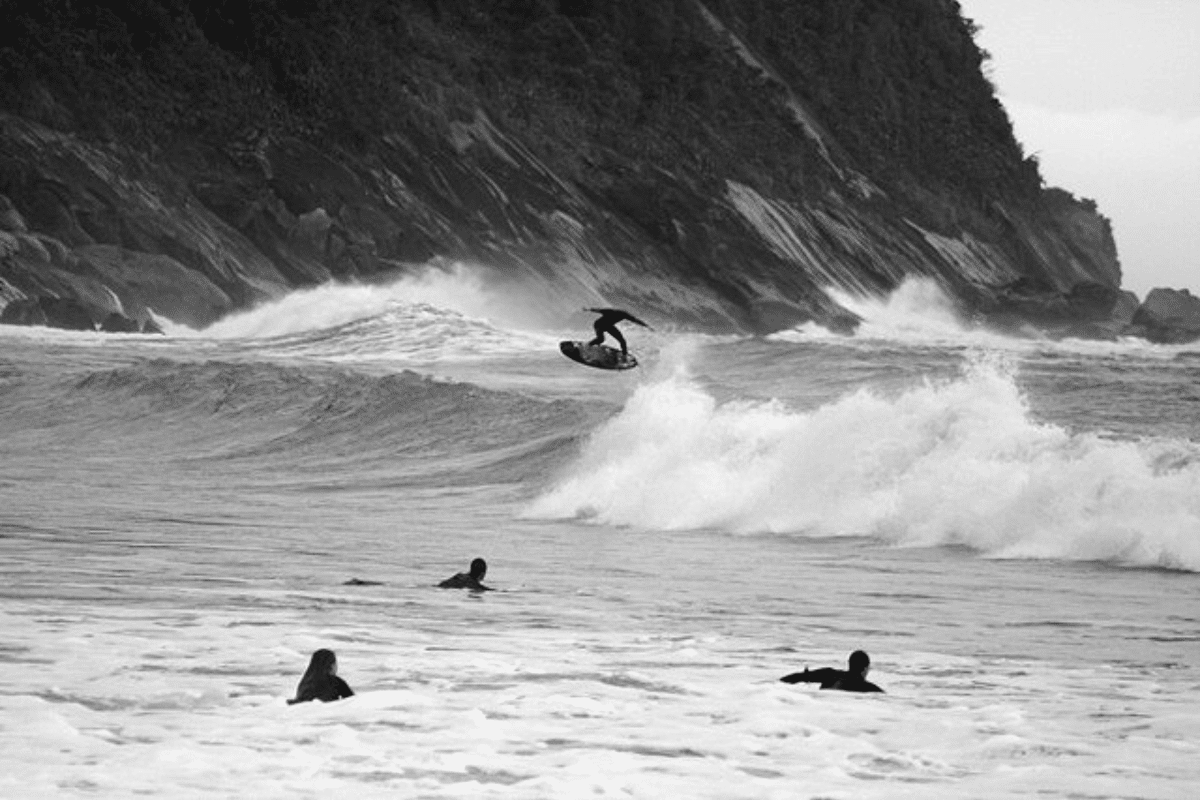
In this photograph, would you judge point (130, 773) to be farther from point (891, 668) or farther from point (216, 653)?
point (891, 668)

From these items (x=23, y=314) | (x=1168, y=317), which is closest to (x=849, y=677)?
(x=23, y=314)

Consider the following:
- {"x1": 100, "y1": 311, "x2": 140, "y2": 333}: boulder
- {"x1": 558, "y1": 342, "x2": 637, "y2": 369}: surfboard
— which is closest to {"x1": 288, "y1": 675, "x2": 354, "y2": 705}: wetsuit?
{"x1": 558, "y1": 342, "x2": 637, "y2": 369}: surfboard

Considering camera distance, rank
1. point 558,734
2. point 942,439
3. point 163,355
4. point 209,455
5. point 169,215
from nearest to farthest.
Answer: point 558,734 → point 942,439 → point 209,455 → point 163,355 → point 169,215

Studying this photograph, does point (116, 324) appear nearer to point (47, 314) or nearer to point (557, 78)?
point (47, 314)

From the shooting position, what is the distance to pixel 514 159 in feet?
287

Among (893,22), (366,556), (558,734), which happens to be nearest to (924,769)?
(558,734)

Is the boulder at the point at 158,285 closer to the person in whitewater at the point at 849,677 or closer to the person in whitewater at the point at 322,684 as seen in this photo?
the person in whitewater at the point at 849,677

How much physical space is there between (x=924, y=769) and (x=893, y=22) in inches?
4587

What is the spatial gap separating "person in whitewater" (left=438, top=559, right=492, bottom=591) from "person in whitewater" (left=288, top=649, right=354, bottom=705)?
5.54 meters

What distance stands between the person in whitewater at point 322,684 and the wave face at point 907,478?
10.0 m

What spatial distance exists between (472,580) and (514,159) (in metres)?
71.5

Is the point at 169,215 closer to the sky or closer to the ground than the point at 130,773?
closer to the sky

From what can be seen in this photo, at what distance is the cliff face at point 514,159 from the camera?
71625mm

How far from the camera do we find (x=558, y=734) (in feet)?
34.3
